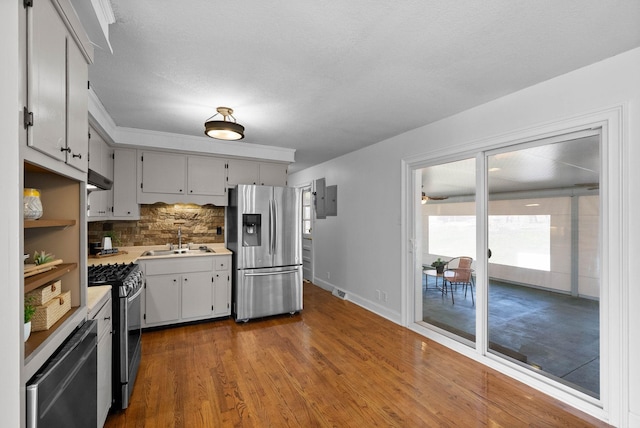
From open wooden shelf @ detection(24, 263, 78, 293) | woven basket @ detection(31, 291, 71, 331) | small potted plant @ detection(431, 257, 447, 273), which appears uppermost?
open wooden shelf @ detection(24, 263, 78, 293)

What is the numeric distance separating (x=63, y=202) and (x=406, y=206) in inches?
127

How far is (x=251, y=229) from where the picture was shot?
407cm

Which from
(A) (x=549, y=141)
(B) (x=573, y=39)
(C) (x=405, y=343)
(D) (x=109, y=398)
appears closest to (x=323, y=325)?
(C) (x=405, y=343)

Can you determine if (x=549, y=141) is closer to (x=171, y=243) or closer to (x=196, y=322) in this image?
(x=196, y=322)

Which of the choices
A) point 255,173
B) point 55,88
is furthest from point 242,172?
point 55,88

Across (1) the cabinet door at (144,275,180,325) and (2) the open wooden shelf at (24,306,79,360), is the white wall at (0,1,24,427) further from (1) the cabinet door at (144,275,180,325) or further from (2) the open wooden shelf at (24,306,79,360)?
(1) the cabinet door at (144,275,180,325)

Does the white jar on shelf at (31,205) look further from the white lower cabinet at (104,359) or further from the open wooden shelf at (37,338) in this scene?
the white lower cabinet at (104,359)

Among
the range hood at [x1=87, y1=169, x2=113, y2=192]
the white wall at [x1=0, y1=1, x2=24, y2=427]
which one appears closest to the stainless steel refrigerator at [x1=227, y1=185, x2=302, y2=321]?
the range hood at [x1=87, y1=169, x2=113, y2=192]

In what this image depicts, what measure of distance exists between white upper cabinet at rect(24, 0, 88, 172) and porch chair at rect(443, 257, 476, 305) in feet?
10.7

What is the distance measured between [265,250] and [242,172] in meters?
1.26

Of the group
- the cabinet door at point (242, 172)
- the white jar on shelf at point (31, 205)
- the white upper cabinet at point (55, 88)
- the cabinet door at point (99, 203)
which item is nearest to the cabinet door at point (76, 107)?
the white upper cabinet at point (55, 88)

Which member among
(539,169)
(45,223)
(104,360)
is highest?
(539,169)

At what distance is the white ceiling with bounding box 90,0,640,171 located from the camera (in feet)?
5.25

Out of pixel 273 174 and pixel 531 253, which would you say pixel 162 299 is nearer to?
pixel 273 174
